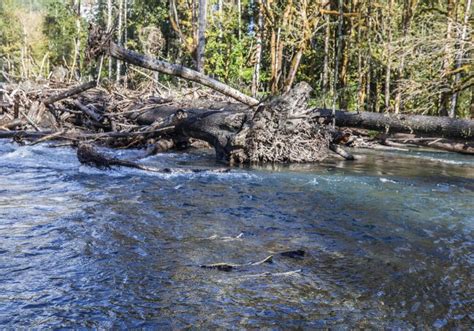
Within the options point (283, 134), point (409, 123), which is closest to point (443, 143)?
point (409, 123)

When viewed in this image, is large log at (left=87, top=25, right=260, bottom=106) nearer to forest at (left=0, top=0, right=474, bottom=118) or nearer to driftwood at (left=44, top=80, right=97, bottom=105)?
driftwood at (left=44, top=80, right=97, bottom=105)

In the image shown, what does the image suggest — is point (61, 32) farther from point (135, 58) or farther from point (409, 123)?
point (135, 58)

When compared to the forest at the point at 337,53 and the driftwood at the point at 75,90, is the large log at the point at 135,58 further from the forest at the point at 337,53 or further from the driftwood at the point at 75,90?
the forest at the point at 337,53

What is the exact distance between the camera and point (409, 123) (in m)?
11.9

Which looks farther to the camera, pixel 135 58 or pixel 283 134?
pixel 283 134

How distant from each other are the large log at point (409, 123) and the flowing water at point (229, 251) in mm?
4860

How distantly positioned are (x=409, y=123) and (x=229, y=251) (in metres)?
9.38

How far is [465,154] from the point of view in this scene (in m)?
12.1

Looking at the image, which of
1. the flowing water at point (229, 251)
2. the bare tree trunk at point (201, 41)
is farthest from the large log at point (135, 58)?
the bare tree trunk at point (201, 41)

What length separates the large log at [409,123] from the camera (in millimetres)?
11484

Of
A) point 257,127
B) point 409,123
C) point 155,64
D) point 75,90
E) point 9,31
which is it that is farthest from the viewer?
point 9,31

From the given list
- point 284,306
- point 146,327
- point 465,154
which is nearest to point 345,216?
point 284,306

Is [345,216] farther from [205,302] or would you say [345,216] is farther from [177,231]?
[205,302]

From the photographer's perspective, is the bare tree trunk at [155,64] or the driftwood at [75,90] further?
the driftwood at [75,90]
